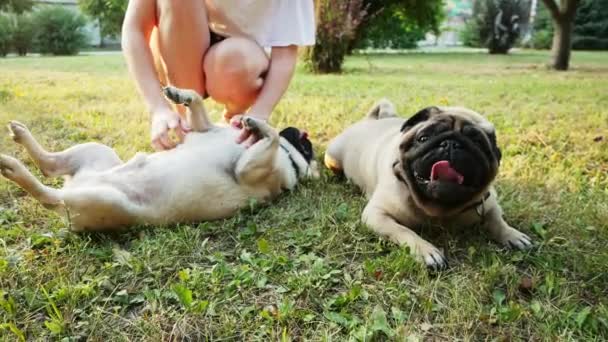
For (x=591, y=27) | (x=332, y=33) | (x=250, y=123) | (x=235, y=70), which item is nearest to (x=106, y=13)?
(x=332, y=33)

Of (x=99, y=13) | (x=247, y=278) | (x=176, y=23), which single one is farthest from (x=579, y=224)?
(x=99, y=13)

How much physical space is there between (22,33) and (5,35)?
100 centimetres

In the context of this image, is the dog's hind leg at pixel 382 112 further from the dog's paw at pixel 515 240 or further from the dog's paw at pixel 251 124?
the dog's paw at pixel 515 240

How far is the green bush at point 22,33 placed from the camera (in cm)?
1485

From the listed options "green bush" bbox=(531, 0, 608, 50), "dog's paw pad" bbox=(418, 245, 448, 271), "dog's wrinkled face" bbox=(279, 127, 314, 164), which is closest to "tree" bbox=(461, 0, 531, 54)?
"green bush" bbox=(531, 0, 608, 50)

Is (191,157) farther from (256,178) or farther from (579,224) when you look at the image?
(579,224)

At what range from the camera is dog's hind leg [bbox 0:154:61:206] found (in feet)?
5.89

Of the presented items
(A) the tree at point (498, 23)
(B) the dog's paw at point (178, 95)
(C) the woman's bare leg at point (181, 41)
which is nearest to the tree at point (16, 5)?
(C) the woman's bare leg at point (181, 41)

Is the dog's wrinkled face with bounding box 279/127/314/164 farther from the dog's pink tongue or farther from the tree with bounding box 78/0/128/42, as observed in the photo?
the tree with bounding box 78/0/128/42

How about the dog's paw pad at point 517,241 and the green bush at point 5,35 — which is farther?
the green bush at point 5,35

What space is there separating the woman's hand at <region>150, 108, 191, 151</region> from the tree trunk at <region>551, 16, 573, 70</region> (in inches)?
→ 373

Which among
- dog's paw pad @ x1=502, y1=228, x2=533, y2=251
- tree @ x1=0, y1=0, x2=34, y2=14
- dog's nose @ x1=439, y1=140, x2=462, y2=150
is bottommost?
dog's paw pad @ x1=502, y1=228, x2=533, y2=251

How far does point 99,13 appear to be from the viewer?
71.6 ft

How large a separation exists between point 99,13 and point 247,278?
2275cm
